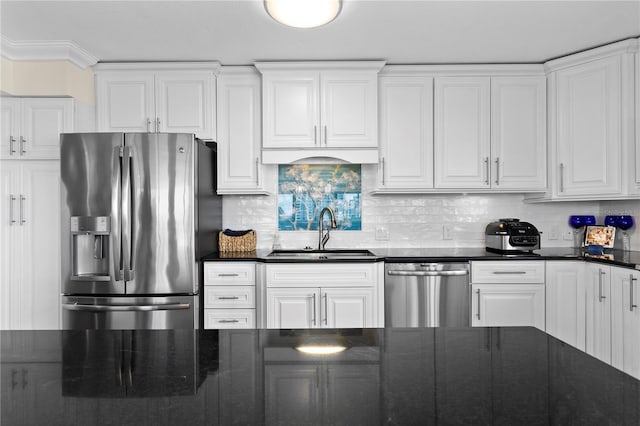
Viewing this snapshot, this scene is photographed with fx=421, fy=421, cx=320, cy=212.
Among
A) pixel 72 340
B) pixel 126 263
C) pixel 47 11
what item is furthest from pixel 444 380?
pixel 47 11

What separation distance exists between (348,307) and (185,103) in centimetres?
205

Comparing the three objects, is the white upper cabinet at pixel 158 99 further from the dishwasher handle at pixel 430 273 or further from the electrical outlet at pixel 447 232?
the electrical outlet at pixel 447 232

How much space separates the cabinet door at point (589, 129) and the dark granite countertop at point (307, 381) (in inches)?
102

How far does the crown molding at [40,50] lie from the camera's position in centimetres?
301

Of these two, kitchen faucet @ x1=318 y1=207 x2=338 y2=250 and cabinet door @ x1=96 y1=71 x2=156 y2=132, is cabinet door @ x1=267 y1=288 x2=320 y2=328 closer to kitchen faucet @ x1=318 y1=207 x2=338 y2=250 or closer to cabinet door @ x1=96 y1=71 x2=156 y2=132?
kitchen faucet @ x1=318 y1=207 x2=338 y2=250

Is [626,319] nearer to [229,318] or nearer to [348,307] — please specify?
[348,307]

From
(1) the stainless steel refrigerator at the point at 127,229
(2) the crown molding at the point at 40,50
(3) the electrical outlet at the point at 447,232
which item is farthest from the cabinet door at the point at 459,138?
(2) the crown molding at the point at 40,50

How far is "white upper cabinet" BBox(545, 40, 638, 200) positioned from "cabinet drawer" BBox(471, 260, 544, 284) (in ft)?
2.26

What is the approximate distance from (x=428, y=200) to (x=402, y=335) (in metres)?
2.78

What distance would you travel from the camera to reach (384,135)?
3.42 metres

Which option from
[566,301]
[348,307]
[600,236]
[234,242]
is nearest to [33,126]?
[234,242]

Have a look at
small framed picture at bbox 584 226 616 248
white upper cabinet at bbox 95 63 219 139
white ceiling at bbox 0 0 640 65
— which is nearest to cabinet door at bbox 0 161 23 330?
white upper cabinet at bbox 95 63 219 139

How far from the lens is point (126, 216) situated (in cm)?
279

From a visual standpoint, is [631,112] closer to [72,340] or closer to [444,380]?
[444,380]
